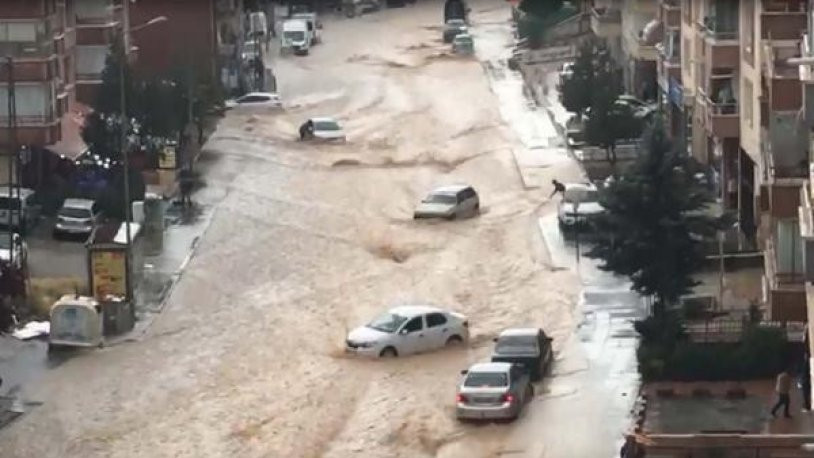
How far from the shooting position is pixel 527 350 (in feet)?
39.5

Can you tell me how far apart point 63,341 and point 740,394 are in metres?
3.91

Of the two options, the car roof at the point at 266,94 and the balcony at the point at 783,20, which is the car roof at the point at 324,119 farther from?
the balcony at the point at 783,20

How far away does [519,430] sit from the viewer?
11.0 meters

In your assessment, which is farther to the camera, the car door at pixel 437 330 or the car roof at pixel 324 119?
the car roof at pixel 324 119

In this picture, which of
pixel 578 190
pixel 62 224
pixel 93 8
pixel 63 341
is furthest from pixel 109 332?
pixel 93 8

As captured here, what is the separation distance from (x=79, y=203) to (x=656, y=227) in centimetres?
570

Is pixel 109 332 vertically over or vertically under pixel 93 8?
under

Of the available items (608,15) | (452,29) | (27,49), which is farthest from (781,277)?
(452,29)

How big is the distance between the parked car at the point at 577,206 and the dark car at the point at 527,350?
3182 millimetres

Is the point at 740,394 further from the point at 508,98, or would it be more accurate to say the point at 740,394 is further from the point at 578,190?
the point at 508,98

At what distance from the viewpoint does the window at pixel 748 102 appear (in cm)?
1485

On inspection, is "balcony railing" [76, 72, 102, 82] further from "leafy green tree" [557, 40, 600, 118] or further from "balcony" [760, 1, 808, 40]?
"balcony" [760, 1, 808, 40]

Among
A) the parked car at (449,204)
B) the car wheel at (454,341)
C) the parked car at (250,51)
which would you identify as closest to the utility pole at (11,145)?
the car wheel at (454,341)

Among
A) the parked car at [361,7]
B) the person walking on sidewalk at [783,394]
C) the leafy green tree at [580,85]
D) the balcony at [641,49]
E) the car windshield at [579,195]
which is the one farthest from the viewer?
the parked car at [361,7]
